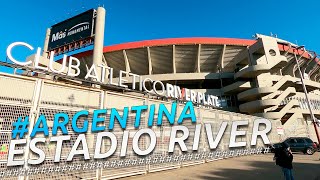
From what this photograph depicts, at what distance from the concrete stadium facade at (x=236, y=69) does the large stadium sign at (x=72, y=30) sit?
6.27 metres

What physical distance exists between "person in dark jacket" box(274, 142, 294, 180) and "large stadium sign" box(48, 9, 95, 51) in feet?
115

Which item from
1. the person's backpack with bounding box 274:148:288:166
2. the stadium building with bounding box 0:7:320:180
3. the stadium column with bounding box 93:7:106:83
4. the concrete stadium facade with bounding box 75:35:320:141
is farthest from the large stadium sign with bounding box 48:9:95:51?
the person's backpack with bounding box 274:148:288:166

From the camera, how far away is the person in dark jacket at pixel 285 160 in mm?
8005

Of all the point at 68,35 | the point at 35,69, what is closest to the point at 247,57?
the point at 68,35

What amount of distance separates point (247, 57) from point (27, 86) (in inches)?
1630

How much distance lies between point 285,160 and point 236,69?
1603 inches

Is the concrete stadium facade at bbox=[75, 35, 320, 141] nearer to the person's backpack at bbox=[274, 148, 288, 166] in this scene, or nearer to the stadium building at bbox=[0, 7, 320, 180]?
the stadium building at bbox=[0, 7, 320, 180]

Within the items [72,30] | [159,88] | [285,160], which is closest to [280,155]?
[285,160]

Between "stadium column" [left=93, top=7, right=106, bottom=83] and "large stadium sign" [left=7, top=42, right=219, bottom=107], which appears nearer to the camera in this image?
"large stadium sign" [left=7, top=42, right=219, bottom=107]

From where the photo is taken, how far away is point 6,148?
6.96 m

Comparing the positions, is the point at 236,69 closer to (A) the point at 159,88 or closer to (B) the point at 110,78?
(A) the point at 159,88

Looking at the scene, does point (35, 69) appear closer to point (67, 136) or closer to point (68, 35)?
point (67, 136)

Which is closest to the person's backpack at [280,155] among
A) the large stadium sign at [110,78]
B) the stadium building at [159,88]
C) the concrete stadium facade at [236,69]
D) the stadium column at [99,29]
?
the stadium building at [159,88]

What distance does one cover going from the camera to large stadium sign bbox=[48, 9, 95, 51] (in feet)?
128
